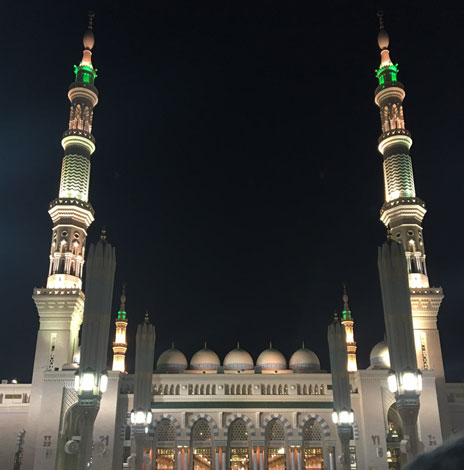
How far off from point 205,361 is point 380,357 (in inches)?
570

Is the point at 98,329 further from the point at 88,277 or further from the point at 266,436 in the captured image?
the point at 266,436

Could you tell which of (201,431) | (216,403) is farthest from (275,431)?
(201,431)

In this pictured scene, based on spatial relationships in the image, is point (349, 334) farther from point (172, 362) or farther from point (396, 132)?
point (396, 132)

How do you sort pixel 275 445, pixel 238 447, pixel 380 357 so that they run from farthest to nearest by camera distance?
pixel 380 357
pixel 275 445
pixel 238 447

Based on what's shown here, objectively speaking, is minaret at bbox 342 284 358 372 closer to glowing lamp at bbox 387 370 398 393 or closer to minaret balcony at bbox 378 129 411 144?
minaret balcony at bbox 378 129 411 144

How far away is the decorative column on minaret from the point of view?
4116 cm

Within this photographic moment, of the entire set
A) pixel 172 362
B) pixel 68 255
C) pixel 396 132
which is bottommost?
pixel 172 362

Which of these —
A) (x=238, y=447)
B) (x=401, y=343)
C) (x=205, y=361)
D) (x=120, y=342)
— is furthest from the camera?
(x=120, y=342)

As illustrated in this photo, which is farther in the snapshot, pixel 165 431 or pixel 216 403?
pixel 216 403

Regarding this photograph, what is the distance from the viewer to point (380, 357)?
4569 centimetres

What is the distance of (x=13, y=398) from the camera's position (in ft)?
136

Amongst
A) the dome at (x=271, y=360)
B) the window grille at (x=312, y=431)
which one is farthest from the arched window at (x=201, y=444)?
the dome at (x=271, y=360)

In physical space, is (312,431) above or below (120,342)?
below

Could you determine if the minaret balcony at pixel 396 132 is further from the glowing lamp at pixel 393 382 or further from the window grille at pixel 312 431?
the glowing lamp at pixel 393 382
